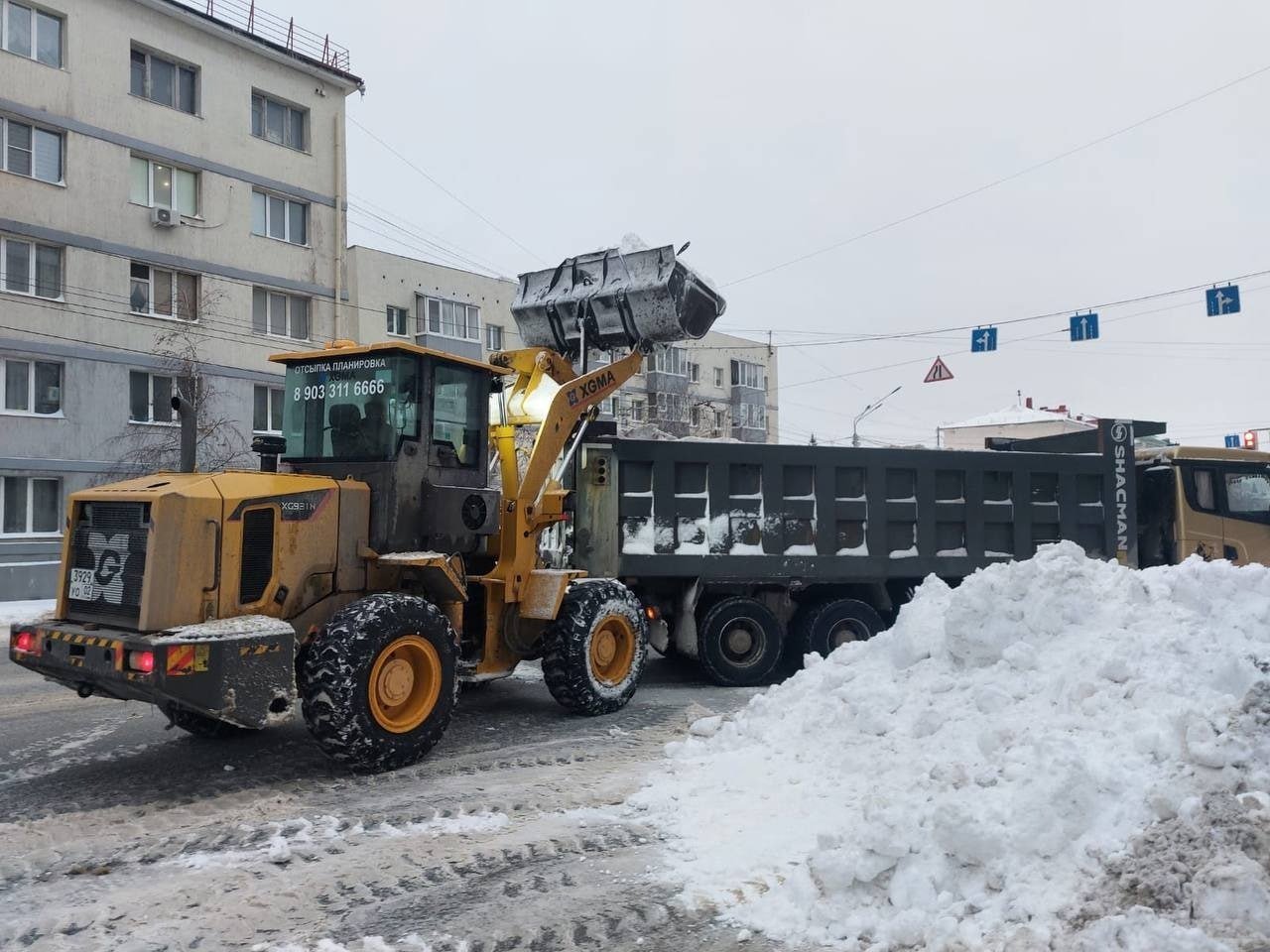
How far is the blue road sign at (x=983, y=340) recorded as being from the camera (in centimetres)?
2009

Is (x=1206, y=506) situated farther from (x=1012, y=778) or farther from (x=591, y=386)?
(x=1012, y=778)

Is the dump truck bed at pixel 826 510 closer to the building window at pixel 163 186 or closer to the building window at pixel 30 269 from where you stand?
the building window at pixel 30 269

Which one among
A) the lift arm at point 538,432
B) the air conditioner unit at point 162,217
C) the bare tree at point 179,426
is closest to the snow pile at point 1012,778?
the lift arm at point 538,432

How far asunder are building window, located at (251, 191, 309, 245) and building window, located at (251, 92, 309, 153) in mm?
1516

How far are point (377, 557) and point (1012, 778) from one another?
4.17m

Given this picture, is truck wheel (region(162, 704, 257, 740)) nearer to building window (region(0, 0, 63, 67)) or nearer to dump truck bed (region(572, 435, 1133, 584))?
dump truck bed (region(572, 435, 1133, 584))

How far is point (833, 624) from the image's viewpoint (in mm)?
9828

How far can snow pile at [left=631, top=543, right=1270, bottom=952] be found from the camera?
348 cm

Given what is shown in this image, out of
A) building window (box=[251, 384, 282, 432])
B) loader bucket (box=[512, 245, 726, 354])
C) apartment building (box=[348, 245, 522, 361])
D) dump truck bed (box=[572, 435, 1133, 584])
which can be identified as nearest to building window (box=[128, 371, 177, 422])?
building window (box=[251, 384, 282, 432])

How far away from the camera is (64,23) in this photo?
67.3 feet

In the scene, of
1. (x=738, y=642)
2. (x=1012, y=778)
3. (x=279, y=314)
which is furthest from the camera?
(x=279, y=314)

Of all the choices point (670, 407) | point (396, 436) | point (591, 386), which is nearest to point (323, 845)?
point (396, 436)

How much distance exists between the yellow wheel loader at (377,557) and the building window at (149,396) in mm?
15783

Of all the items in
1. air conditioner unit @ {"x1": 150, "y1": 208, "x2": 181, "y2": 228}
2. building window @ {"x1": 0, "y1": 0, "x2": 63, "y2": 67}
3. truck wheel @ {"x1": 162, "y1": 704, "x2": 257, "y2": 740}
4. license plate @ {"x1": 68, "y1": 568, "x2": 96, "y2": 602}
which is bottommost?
truck wheel @ {"x1": 162, "y1": 704, "x2": 257, "y2": 740}
